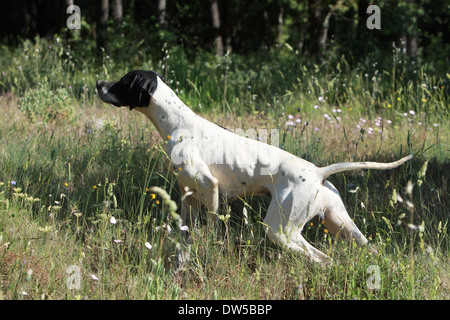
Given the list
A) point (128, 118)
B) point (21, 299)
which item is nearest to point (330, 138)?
point (128, 118)

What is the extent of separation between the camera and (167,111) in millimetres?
3361

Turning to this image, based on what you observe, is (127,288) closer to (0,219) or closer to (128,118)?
(0,219)

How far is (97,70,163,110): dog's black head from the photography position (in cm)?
328

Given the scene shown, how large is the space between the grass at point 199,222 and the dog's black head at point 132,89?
0.42 meters

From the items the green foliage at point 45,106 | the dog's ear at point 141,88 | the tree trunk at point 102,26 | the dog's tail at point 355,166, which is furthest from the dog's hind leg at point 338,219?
the tree trunk at point 102,26

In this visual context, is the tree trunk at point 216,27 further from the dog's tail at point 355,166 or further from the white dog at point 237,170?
the dog's tail at point 355,166

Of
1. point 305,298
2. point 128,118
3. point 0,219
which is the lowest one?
point 305,298

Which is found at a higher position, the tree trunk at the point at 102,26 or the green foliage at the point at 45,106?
the tree trunk at the point at 102,26

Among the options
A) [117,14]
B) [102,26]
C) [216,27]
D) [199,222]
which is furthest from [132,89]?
[216,27]

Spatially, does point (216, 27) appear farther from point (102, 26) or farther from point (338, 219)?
point (338, 219)

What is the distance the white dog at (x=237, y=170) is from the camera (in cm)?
304

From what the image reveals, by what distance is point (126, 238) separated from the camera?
11.4 feet
